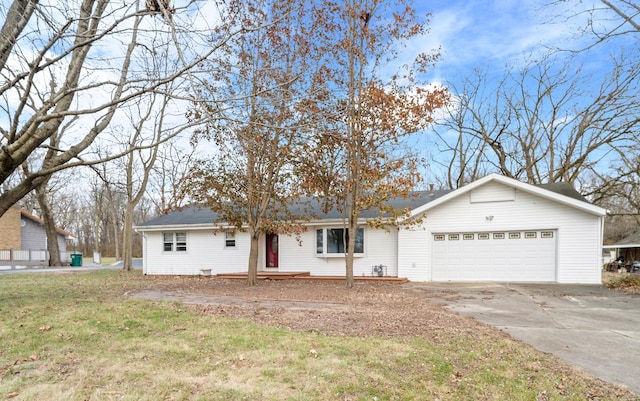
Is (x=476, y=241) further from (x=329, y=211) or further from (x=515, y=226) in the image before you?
(x=329, y=211)

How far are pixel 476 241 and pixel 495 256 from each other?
35.2 inches

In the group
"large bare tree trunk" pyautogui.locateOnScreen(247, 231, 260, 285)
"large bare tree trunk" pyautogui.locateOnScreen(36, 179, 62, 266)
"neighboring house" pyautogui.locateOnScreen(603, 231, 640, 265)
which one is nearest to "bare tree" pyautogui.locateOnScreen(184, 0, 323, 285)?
"large bare tree trunk" pyautogui.locateOnScreen(247, 231, 260, 285)

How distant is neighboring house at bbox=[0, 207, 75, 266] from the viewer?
26681 millimetres

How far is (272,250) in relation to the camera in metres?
18.8

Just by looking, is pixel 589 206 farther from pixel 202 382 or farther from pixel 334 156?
pixel 202 382

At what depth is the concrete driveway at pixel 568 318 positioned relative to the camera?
5227 millimetres

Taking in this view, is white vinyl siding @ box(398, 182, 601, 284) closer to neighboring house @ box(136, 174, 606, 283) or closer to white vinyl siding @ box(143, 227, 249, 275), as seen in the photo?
neighboring house @ box(136, 174, 606, 283)

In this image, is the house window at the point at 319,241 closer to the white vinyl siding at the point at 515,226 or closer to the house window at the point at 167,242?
the white vinyl siding at the point at 515,226

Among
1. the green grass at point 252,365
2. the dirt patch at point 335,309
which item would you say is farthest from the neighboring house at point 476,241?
the green grass at point 252,365

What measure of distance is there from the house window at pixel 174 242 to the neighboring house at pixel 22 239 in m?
13.7

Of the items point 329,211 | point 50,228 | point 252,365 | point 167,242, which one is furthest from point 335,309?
point 50,228

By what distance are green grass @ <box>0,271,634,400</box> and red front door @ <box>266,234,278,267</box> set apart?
11.6 meters

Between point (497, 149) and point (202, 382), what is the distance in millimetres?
28846

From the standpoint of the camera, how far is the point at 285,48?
13.3m
